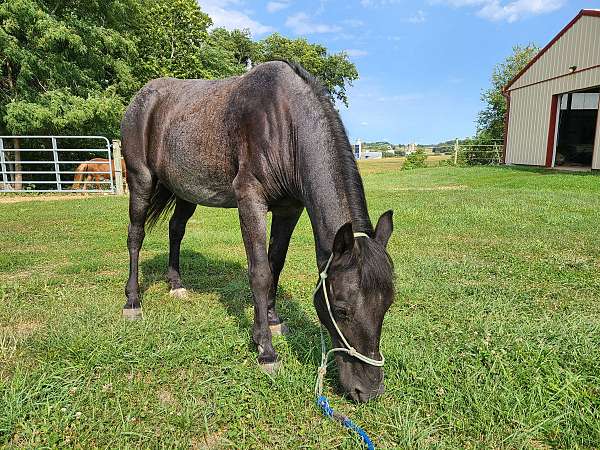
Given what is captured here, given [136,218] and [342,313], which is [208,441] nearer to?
[342,313]

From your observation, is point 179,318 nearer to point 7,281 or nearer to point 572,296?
point 7,281

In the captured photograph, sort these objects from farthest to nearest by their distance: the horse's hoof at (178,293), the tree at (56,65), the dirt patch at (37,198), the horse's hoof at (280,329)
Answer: the tree at (56,65)
the dirt patch at (37,198)
the horse's hoof at (178,293)
the horse's hoof at (280,329)

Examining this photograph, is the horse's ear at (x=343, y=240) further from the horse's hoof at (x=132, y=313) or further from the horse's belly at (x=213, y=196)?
the horse's hoof at (x=132, y=313)

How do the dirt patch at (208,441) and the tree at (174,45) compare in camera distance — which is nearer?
the dirt patch at (208,441)

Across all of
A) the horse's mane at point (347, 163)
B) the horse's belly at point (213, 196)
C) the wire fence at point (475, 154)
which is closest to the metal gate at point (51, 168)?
the horse's belly at point (213, 196)

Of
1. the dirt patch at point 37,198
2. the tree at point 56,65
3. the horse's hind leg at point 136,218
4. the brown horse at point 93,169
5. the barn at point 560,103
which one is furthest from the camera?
the barn at point 560,103

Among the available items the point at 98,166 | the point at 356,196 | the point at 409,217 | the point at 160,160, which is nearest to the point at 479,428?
the point at 356,196

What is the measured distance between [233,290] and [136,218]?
A: 1.19m

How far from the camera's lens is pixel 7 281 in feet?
13.8

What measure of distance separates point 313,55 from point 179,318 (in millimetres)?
40180

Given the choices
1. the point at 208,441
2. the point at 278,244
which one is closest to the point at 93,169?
the point at 278,244

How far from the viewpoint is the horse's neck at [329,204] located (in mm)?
2188

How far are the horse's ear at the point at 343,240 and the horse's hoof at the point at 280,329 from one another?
54.3 inches

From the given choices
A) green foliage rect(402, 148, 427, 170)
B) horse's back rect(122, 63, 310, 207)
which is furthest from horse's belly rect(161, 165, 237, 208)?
green foliage rect(402, 148, 427, 170)
